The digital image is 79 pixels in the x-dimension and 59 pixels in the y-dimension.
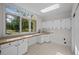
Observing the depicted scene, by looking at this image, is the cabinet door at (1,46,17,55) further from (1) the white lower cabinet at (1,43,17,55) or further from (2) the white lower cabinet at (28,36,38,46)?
(2) the white lower cabinet at (28,36,38,46)

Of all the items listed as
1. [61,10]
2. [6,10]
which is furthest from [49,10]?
[6,10]

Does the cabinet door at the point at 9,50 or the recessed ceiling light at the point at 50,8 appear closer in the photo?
the cabinet door at the point at 9,50

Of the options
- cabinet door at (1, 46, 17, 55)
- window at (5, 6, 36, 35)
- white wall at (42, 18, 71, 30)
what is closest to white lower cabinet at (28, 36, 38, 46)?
window at (5, 6, 36, 35)

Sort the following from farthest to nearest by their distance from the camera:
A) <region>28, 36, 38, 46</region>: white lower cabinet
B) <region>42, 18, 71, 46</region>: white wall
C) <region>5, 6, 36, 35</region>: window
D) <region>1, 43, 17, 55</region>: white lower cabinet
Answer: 1. <region>28, 36, 38, 46</region>: white lower cabinet
2. <region>42, 18, 71, 46</region>: white wall
3. <region>5, 6, 36, 35</region>: window
4. <region>1, 43, 17, 55</region>: white lower cabinet

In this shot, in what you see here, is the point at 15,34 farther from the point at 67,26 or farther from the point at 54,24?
the point at 67,26

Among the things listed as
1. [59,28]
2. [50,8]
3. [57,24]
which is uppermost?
[50,8]

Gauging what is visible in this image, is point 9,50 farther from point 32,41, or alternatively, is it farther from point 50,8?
point 50,8

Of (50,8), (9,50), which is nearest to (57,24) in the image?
(50,8)

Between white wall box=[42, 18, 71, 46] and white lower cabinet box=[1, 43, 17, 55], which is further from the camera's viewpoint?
white wall box=[42, 18, 71, 46]

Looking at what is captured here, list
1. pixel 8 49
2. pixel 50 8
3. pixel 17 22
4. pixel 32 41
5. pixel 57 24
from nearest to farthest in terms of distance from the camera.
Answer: pixel 8 49, pixel 57 24, pixel 50 8, pixel 17 22, pixel 32 41

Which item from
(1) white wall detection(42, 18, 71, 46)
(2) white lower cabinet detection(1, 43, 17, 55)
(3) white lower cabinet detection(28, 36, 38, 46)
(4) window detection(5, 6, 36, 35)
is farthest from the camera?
(3) white lower cabinet detection(28, 36, 38, 46)

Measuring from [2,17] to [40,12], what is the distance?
68.9 inches

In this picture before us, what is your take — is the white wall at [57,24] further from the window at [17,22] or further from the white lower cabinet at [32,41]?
the window at [17,22]

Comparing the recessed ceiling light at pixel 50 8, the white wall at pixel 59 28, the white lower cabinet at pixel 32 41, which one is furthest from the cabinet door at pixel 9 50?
the recessed ceiling light at pixel 50 8
